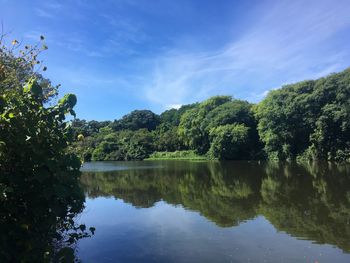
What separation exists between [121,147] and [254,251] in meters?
88.5

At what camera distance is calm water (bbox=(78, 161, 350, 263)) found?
11.4 m

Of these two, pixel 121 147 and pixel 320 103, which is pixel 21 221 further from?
pixel 121 147

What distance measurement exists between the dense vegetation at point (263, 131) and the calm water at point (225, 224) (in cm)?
1108

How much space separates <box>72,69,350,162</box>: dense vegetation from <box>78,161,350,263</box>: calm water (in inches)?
436

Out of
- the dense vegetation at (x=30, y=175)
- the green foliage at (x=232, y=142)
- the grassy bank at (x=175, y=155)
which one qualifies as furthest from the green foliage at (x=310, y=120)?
the dense vegetation at (x=30, y=175)

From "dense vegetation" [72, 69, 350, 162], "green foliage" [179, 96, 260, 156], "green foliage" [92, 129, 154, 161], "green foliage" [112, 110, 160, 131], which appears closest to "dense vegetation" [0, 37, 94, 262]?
"dense vegetation" [72, 69, 350, 162]

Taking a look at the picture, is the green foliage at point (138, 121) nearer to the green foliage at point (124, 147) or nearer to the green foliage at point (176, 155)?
the green foliage at point (124, 147)

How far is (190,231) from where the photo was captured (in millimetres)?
14500

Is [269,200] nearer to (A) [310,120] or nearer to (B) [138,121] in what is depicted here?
(A) [310,120]

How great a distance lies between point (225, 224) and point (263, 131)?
51838 mm

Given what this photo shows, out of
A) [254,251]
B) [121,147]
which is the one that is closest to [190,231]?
[254,251]

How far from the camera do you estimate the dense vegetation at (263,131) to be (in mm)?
51531

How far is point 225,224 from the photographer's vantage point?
15570 mm

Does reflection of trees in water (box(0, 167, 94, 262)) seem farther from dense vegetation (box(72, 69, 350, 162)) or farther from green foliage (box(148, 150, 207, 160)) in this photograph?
green foliage (box(148, 150, 207, 160))
